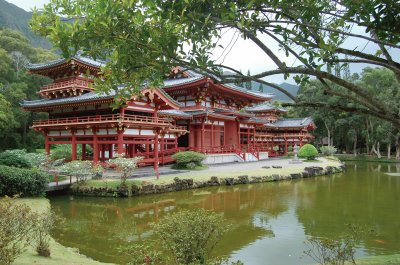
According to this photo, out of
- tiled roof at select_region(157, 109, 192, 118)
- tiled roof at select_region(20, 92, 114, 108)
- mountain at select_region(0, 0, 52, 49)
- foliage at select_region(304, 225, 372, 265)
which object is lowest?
foliage at select_region(304, 225, 372, 265)

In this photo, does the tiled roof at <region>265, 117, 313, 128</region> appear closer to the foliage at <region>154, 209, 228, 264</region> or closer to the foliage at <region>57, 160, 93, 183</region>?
the foliage at <region>57, 160, 93, 183</region>

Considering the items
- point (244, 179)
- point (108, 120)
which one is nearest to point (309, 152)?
point (244, 179)

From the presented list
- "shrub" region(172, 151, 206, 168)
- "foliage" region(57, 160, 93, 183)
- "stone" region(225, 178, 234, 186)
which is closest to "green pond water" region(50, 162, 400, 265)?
"stone" region(225, 178, 234, 186)

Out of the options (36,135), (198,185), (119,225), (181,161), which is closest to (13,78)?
(36,135)

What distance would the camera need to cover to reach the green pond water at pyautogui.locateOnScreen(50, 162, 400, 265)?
8.60 metres

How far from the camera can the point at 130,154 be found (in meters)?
24.5

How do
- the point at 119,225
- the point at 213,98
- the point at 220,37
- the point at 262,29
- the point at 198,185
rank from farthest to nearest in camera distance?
the point at 213,98, the point at 198,185, the point at 119,225, the point at 220,37, the point at 262,29

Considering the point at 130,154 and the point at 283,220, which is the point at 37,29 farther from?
the point at 130,154

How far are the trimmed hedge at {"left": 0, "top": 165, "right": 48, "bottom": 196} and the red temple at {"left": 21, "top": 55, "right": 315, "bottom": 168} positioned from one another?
13.6ft

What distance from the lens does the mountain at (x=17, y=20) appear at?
92438mm

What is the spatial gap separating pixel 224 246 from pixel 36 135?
125 feet

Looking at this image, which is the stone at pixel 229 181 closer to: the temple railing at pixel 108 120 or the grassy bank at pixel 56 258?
the temple railing at pixel 108 120

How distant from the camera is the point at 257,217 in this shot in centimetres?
1221

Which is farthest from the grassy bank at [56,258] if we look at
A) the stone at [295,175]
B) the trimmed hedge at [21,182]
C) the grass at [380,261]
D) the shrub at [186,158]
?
the stone at [295,175]
